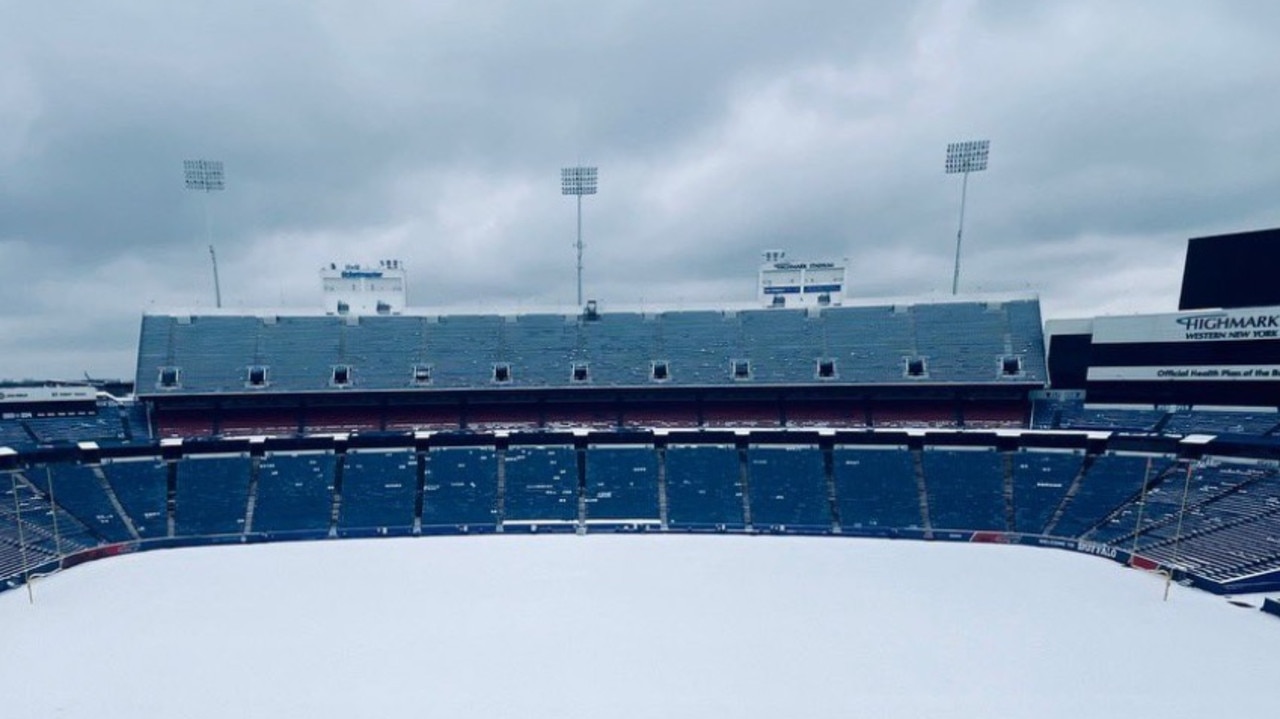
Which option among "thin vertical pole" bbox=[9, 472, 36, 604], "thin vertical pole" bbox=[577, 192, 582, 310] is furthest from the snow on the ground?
"thin vertical pole" bbox=[577, 192, 582, 310]

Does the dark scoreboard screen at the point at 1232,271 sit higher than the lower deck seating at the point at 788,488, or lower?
higher

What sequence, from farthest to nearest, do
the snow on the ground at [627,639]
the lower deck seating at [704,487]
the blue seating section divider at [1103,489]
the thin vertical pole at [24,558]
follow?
the lower deck seating at [704,487], the blue seating section divider at [1103,489], the thin vertical pole at [24,558], the snow on the ground at [627,639]

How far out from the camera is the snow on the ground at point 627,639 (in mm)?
18281

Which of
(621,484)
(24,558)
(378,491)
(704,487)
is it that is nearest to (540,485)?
(621,484)

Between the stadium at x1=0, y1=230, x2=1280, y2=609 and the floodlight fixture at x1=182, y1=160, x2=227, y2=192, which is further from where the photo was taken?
the floodlight fixture at x1=182, y1=160, x2=227, y2=192

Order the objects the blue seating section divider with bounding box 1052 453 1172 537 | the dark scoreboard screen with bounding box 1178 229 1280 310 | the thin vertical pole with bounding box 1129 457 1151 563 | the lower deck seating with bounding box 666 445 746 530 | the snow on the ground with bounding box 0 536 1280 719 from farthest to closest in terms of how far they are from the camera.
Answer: the lower deck seating with bounding box 666 445 746 530 < the dark scoreboard screen with bounding box 1178 229 1280 310 < the blue seating section divider with bounding box 1052 453 1172 537 < the thin vertical pole with bounding box 1129 457 1151 563 < the snow on the ground with bounding box 0 536 1280 719

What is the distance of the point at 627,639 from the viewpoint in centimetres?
2242

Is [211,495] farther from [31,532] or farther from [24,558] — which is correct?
[24,558]

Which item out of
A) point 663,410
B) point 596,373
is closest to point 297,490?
point 596,373

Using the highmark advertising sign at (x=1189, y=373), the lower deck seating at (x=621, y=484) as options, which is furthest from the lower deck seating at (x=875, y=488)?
the highmark advertising sign at (x=1189, y=373)

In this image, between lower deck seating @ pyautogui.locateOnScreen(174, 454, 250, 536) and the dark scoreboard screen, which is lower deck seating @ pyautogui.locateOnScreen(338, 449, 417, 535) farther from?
the dark scoreboard screen

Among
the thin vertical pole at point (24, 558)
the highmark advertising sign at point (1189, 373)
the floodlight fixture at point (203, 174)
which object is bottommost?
the thin vertical pole at point (24, 558)

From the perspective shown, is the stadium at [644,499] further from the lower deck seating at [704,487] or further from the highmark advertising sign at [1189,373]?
the lower deck seating at [704,487]

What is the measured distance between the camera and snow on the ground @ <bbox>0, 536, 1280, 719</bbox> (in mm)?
18281
